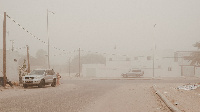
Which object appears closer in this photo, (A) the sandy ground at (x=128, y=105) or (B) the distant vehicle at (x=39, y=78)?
(A) the sandy ground at (x=128, y=105)

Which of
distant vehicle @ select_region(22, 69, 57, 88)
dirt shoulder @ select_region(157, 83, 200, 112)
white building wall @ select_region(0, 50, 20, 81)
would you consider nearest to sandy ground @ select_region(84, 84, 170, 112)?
dirt shoulder @ select_region(157, 83, 200, 112)

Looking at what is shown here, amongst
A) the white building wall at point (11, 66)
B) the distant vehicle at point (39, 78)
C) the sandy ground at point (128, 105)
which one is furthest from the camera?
the white building wall at point (11, 66)

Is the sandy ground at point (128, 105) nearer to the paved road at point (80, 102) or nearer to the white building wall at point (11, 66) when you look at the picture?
the paved road at point (80, 102)

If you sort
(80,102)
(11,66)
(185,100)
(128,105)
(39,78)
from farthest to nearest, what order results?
(11,66) < (39,78) < (185,100) < (80,102) < (128,105)

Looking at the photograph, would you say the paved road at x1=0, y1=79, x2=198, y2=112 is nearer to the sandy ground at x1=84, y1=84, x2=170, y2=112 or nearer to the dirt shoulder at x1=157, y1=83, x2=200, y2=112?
the sandy ground at x1=84, y1=84, x2=170, y2=112

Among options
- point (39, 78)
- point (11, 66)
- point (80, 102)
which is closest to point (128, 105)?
point (80, 102)

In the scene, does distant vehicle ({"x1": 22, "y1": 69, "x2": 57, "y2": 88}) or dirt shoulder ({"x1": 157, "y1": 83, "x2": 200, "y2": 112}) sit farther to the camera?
distant vehicle ({"x1": 22, "y1": 69, "x2": 57, "y2": 88})

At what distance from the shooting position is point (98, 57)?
193 meters

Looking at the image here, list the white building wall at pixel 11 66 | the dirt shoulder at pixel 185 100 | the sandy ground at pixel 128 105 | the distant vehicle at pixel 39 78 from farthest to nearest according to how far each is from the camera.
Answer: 1. the white building wall at pixel 11 66
2. the distant vehicle at pixel 39 78
3. the sandy ground at pixel 128 105
4. the dirt shoulder at pixel 185 100

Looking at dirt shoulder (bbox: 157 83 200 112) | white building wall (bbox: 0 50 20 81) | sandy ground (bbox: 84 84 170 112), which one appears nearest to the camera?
dirt shoulder (bbox: 157 83 200 112)

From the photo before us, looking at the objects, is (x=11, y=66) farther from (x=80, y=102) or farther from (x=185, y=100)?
(x=185, y=100)

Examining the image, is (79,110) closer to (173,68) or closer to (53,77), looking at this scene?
(53,77)

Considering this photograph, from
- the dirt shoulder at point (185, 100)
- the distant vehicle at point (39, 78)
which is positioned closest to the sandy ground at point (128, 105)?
the dirt shoulder at point (185, 100)

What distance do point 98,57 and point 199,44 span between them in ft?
384
